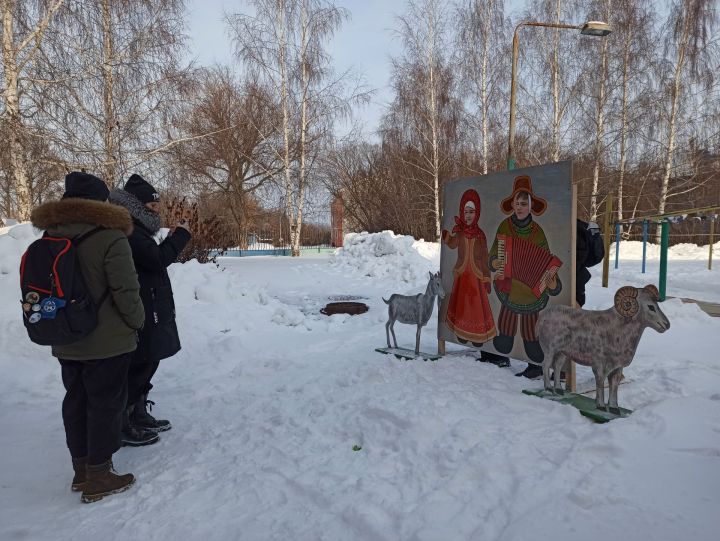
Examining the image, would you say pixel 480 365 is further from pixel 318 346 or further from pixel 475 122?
pixel 475 122

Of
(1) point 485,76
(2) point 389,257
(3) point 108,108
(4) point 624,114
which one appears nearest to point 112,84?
(3) point 108,108

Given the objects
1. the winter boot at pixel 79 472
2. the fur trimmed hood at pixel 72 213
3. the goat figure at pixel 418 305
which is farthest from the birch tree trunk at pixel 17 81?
the winter boot at pixel 79 472

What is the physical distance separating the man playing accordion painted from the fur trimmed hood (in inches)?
126

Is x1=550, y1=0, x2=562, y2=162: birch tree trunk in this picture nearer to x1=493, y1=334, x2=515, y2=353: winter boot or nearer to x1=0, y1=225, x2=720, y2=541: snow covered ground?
x1=0, y1=225, x2=720, y2=541: snow covered ground

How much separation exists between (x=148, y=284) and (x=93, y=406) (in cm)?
92

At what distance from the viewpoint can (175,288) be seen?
677cm

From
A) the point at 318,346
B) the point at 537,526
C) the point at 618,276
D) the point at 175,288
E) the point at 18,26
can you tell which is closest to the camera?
the point at 537,526

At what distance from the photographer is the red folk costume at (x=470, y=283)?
4469 mm

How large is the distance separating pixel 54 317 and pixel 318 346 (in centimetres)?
374

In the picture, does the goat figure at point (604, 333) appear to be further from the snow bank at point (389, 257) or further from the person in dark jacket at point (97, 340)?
the snow bank at point (389, 257)

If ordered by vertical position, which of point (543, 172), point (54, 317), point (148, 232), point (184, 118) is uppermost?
point (184, 118)

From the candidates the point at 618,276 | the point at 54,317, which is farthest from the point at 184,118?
the point at 618,276

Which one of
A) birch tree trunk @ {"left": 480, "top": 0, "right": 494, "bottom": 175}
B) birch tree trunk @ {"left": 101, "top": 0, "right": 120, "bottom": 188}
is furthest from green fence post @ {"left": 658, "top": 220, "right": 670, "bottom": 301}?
birch tree trunk @ {"left": 101, "top": 0, "right": 120, "bottom": 188}

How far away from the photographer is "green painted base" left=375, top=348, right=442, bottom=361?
4.86 meters
